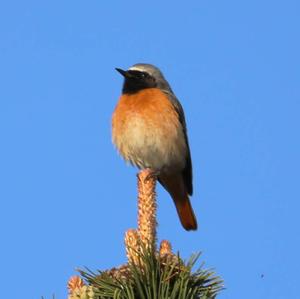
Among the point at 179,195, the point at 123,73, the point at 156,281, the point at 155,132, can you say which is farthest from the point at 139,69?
the point at 156,281

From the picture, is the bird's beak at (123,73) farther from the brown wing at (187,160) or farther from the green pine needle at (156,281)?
the green pine needle at (156,281)

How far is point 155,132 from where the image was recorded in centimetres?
775

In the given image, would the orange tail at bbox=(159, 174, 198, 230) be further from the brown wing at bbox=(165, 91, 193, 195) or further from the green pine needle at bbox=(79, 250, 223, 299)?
the green pine needle at bbox=(79, 250, 223, 299)

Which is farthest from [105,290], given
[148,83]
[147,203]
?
[148,83]

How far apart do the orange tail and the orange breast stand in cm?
52

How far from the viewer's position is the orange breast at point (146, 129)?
7.70m

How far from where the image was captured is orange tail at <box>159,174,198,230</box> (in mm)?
8500

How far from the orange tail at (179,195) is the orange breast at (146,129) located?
1.70 ft

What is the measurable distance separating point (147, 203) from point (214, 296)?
90 centimetres

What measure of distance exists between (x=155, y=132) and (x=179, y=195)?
127 centimetres

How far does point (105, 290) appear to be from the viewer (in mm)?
3141

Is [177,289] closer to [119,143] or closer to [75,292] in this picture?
[75,292]

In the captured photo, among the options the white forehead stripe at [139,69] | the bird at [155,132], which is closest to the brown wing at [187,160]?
the bird at [155,132]

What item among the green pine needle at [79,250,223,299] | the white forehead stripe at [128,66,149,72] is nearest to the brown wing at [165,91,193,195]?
the white forehead stripe at [128,66,149,72]
